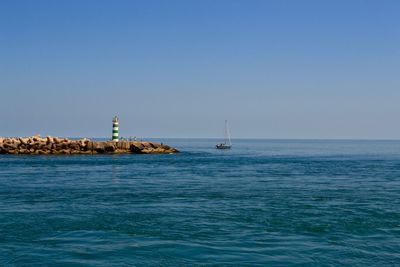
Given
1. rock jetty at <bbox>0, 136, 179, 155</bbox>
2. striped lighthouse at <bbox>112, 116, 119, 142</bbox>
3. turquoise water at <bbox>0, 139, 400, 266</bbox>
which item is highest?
striped lighthouse at <bbox>112, 116, 119, 142</bbox>

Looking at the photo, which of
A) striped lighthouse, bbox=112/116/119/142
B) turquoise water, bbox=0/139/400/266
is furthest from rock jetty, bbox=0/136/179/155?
turquoise water, bbox=0/139/400/266

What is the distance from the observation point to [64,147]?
95500 mm

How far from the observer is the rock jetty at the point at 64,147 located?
93.2m

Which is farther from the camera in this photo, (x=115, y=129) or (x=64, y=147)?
(x=115, y=129)

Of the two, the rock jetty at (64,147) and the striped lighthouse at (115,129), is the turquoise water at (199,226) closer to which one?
the rock jetty at (64,147)

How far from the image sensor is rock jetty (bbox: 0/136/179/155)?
306 feet

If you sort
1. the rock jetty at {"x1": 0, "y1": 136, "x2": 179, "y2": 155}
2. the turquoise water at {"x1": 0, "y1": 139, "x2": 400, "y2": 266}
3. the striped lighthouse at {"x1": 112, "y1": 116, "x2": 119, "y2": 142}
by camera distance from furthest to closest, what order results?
1. the striped lighthouse at {"x1": 112, "y1": 116, "x2": 119, "y2": 142}
2. the rock jetty at {"x1": 0, "y1": 136, "x2": 179, "y2": 155}
3. the turquoise water at {"x1": 0, "y1": 139, "x2": 400, "y2": 266}

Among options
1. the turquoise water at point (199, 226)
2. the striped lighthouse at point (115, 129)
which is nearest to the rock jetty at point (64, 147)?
the striped lighthouse at point (115, 129)

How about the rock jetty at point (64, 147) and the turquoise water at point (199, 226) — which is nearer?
the turquoise water at point (199, 226)

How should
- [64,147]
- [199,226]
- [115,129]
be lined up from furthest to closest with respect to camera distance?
[115,129] < [64,147] < [199,226]

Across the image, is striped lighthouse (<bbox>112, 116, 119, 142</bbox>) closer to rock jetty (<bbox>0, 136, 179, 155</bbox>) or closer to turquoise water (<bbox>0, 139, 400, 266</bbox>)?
rock jetty (<bbox>0, 136, 179, 155</bbox>)

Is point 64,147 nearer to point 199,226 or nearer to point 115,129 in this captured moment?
point 115,129

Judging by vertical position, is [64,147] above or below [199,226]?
above

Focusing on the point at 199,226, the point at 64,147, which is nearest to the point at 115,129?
the point at 64,147
